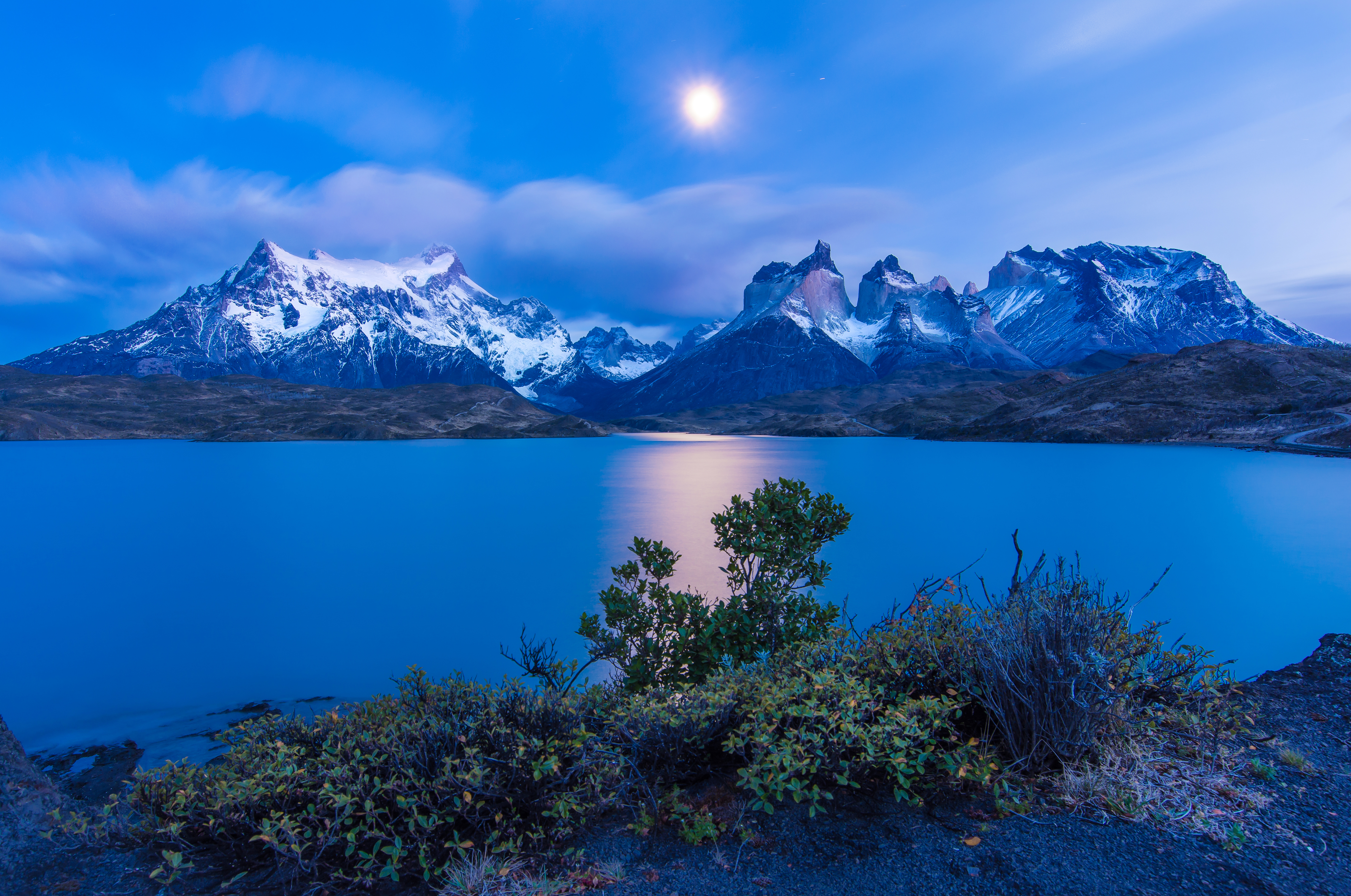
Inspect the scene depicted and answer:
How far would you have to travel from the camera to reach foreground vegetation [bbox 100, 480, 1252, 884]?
5828 millimetres

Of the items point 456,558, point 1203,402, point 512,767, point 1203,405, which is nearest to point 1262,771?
point 512,767

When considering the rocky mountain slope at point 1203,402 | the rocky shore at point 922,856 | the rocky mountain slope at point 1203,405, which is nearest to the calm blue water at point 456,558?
the rocky shore at point 922,856

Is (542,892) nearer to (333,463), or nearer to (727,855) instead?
(727,855)

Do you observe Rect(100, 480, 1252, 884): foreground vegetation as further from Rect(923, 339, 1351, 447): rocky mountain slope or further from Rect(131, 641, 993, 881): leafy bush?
Rect(923, 339, 1351, 447): rocky mountain slope

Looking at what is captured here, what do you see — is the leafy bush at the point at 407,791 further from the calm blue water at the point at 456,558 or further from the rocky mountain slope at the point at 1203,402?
the rocky mountain slope at the point at 1203,402

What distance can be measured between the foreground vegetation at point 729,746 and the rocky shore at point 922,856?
23 cm

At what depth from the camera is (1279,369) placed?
385 ft

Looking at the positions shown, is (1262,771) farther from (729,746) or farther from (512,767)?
(512,767)

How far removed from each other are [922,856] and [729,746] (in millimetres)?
1944

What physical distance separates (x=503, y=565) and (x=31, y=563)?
23.4 metres

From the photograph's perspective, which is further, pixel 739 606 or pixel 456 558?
pixel 456 558

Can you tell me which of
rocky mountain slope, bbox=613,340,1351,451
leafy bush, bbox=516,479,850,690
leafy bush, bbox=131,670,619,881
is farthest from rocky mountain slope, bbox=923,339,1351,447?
leafy bush, bbox=131,670,619,881

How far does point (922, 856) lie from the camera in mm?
5562

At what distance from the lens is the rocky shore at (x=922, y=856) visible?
5.21m
